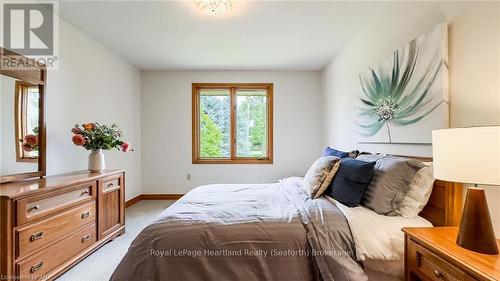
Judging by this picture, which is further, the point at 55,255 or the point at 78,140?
the point at 78,140

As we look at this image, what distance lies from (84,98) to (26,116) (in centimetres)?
93

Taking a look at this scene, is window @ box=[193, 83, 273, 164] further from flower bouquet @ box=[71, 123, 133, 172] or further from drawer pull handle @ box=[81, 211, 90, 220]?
drawer pull handle @ box=[81, 211, 90, 220]

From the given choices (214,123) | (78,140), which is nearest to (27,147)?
(78,140)

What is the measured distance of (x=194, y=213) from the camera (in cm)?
164

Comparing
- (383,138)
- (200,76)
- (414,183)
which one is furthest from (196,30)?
(414,183)

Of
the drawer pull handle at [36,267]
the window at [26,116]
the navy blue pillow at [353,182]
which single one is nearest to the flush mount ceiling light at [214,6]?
the window at [26,116]

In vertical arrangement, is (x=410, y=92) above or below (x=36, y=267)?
above

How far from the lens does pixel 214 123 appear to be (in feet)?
14.9

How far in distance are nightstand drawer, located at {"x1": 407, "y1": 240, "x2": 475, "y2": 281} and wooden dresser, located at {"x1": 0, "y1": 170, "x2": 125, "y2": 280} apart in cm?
244

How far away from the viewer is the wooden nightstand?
918 millimetres

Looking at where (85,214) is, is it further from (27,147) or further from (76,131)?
(76,131)

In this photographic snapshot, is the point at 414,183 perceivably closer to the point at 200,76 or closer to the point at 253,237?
the point at 253,237

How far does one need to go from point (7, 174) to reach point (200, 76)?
312cm
